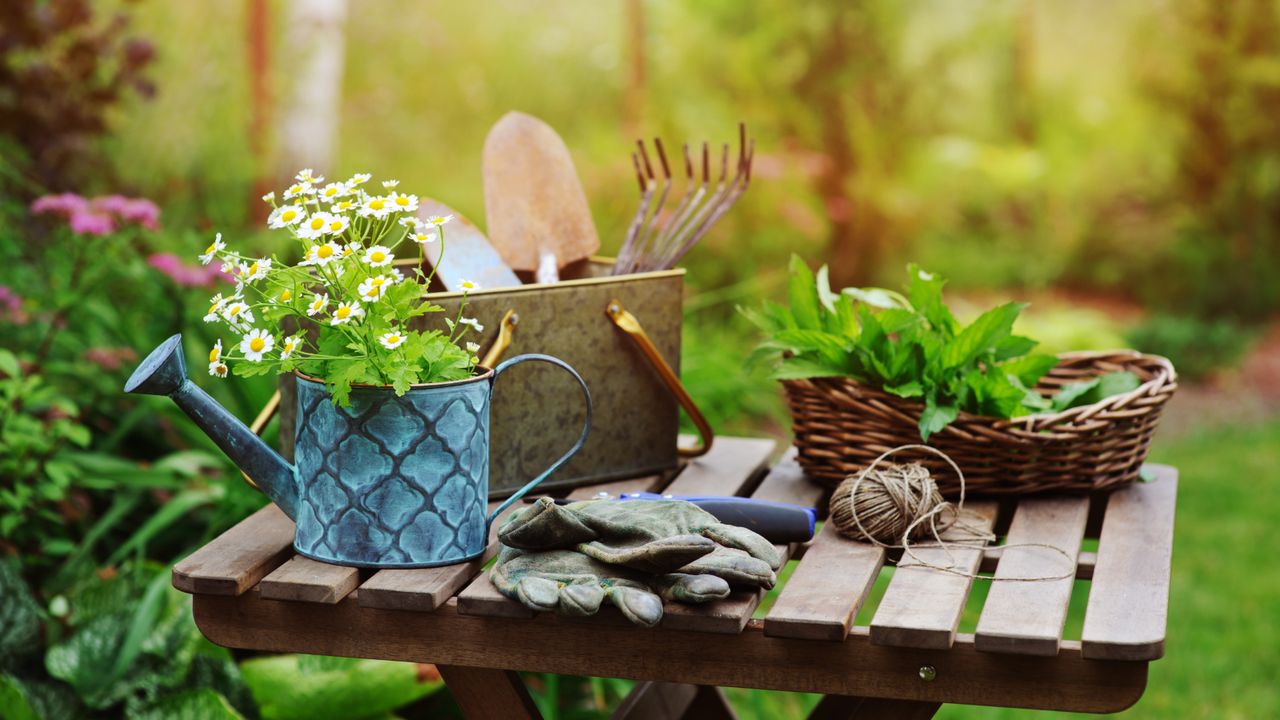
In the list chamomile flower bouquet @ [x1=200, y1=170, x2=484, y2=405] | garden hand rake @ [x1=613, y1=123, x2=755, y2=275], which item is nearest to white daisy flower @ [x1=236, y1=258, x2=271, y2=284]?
chamomile flower bouquet @ [x1=200, y1=170, x2=484, y2=405]

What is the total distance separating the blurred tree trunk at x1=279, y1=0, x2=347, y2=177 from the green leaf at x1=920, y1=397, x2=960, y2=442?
4.71m

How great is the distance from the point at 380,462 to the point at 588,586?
0.27 metres

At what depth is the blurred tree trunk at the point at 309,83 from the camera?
590cm

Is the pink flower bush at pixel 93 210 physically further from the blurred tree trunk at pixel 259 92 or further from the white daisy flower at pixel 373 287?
the blurred tree trunk at pixel 259 92

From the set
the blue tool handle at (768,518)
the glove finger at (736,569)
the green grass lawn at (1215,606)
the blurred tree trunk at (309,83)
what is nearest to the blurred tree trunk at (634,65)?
the blurred tree trunk at (309,83)

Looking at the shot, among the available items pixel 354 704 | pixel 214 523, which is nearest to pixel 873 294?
pixel 354 704

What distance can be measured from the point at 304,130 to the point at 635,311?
4.50 metres

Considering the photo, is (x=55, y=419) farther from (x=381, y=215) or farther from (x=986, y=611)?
(x=986, y=611)

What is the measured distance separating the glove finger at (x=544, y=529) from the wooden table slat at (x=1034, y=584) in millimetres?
402

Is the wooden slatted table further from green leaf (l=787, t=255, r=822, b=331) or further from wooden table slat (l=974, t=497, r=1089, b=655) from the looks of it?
green leaf (l=787, t=255, r=822, b=331)

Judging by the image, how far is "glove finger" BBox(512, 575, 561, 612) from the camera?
124 cm

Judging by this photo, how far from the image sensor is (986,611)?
50.0 inches

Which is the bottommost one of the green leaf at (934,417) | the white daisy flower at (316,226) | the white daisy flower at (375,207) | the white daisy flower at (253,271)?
the green leaf at (934,417)

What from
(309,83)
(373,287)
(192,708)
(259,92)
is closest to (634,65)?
(309,83)
